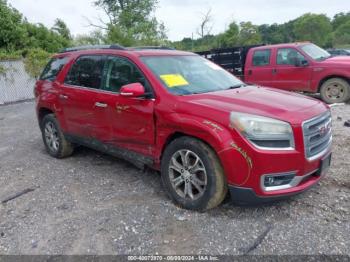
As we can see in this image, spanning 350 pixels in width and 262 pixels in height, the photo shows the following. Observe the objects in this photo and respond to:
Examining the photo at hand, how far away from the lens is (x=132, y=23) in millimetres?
38188

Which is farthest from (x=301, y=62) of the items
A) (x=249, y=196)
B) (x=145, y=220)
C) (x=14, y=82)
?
(x=14, y=82)

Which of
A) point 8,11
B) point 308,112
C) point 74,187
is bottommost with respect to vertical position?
point 74,187

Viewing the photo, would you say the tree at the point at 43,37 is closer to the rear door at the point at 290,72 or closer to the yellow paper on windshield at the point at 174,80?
the rear door at the point at 290,72

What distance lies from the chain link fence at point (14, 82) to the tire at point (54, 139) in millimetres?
9640

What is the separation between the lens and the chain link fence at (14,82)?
1405cm

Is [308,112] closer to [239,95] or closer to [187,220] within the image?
[239,95]

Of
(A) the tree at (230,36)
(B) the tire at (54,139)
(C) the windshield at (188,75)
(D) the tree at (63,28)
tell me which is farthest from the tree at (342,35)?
(B) the tire at (54,139)

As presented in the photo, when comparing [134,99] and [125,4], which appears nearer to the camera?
[134,99]

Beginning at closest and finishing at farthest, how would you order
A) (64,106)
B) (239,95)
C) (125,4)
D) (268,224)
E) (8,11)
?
(268,224)
(239,95)
(64,106)
(8,11)
(125,4)

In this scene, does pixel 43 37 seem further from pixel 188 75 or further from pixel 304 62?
pixel 188 75

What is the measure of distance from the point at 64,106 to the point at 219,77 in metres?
2.40

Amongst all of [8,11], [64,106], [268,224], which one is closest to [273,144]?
[268,224]

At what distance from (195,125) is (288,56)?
747cm

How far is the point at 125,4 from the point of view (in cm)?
4066
